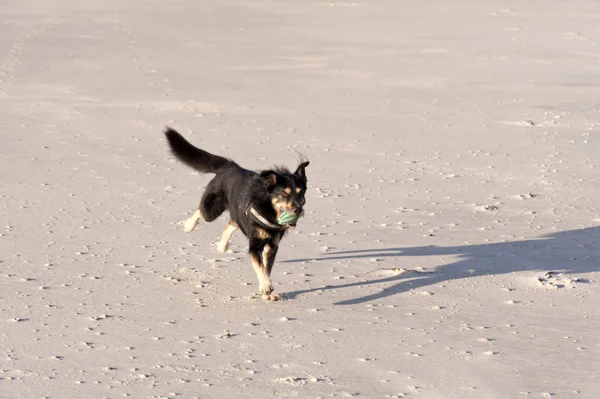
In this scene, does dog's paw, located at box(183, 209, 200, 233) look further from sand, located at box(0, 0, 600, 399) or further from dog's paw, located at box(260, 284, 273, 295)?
dog's paw, located at box(260, 284, 273, 295)

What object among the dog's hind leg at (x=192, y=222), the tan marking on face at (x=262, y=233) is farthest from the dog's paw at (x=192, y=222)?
the tan marking on face at (x=262, y=233)

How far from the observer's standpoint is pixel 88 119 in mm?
12531

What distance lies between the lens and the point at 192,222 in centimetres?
824

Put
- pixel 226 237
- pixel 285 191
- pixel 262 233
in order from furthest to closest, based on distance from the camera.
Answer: pixel 226 237 → pixel 262 233 → pixel 285 191

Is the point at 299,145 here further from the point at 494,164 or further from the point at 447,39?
the point at 447,39

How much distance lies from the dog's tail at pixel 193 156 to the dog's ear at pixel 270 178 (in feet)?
3.83

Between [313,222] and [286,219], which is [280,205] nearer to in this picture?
[286,219]

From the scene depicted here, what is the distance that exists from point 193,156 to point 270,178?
1421 mm

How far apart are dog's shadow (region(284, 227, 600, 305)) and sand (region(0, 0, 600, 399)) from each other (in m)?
0.02

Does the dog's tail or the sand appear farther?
the dog's tail

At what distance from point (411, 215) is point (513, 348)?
2992mm

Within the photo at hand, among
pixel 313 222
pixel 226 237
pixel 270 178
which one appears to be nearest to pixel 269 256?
pixel 270 178

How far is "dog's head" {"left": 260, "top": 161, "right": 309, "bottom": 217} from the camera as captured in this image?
23.0 ft

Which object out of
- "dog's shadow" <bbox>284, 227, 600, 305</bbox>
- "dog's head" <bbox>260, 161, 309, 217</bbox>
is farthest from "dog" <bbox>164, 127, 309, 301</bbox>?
"dog's shadow" <bbox>284, 227, 600, 305</bbox>
